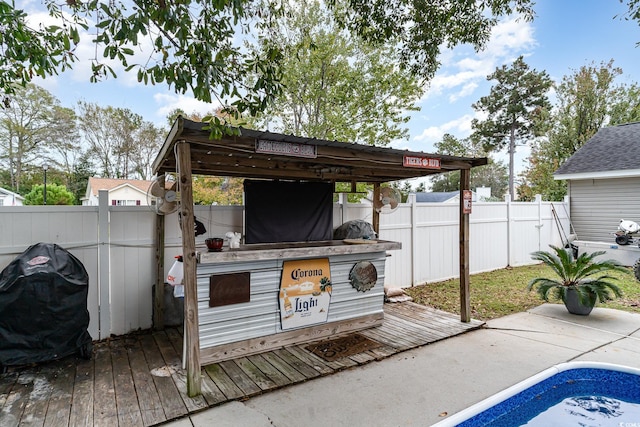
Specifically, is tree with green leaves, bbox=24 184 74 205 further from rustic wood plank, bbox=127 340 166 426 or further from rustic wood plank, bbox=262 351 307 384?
rustic wood plank, bbox=262 351 307 384

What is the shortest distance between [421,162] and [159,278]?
3456mm

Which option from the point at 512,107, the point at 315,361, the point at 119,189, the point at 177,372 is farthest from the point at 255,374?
the point at 512,107

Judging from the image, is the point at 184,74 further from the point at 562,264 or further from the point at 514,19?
the point at 562,264

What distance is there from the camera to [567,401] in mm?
2859

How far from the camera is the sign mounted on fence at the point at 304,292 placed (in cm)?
366

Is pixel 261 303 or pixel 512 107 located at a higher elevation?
pixel 512 107

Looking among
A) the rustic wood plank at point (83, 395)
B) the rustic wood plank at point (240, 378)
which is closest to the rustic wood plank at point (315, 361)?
the rustic wood plank at point (240, 378)

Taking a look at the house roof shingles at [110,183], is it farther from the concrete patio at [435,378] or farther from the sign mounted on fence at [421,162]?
the concrete patio at [435,378]

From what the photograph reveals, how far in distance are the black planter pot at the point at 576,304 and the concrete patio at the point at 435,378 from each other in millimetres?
217

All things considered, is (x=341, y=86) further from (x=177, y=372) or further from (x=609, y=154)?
(x=609, y=154)

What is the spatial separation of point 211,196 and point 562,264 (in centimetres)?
1027

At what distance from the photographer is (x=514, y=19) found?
4535 mm

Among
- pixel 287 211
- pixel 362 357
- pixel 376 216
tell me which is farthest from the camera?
pixel 376 216

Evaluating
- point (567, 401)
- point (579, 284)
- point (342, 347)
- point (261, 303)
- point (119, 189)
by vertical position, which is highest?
point (119, 189)
